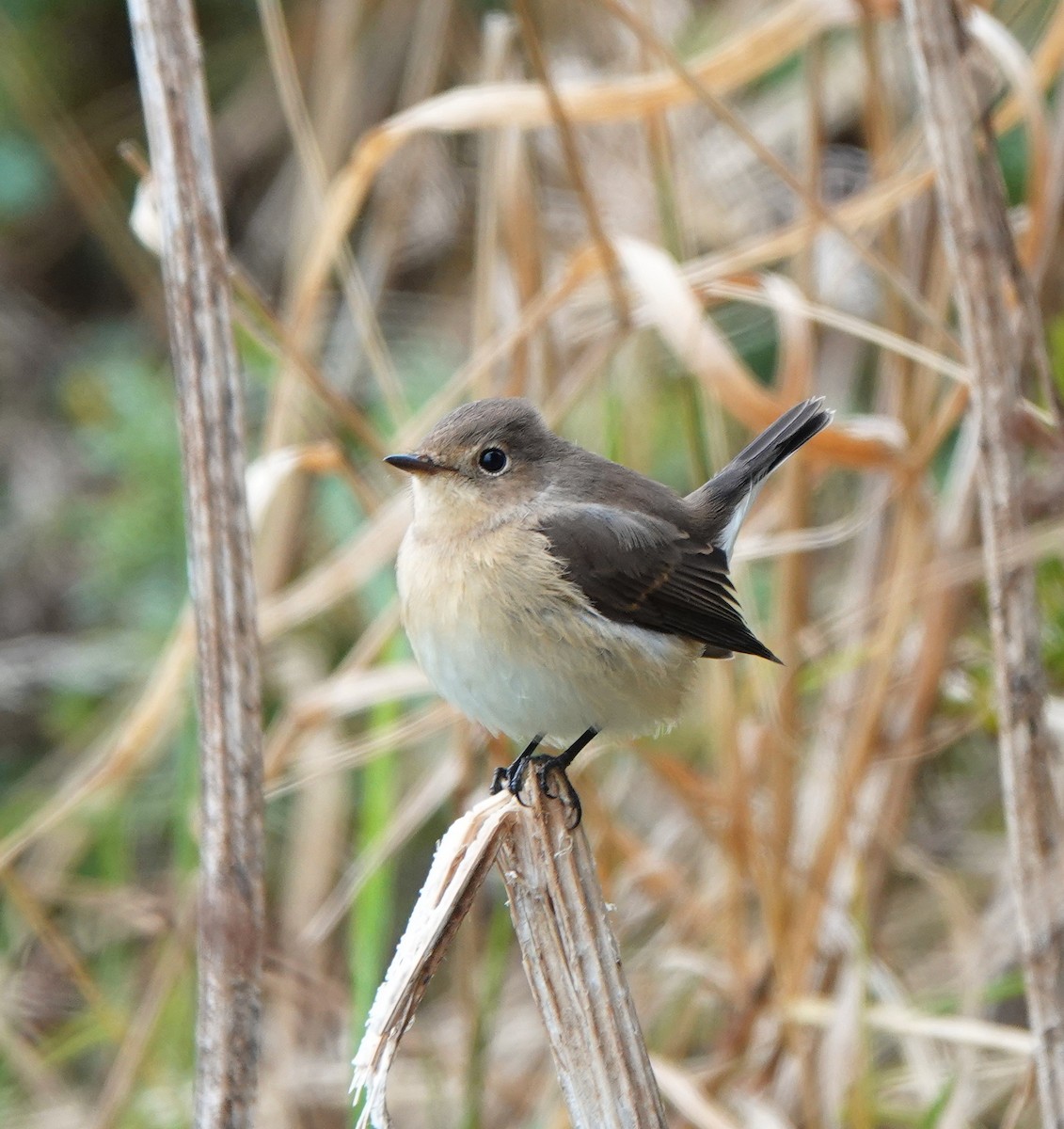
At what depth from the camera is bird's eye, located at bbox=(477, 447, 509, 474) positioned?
116 inches

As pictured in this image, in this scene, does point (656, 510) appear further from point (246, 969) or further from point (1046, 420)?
point (246, 969)

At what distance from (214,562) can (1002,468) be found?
4.06ft

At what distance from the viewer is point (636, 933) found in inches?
173

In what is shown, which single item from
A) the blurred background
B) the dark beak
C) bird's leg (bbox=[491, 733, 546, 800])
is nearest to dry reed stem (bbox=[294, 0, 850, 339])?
the blurred background

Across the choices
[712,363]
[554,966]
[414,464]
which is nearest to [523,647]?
[414,464]

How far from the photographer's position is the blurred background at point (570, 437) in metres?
3.05

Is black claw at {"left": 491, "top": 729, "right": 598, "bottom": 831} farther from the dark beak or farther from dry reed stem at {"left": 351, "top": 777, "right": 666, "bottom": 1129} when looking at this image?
the dark beak

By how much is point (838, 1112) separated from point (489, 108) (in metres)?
2.39

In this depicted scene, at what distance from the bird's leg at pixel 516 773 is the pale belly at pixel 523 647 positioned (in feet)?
0.15

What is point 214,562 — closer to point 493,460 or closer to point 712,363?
point 493,460

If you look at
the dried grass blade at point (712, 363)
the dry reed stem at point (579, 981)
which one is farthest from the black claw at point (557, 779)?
the dried grass blade at point (712, 363)

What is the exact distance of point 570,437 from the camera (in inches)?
178

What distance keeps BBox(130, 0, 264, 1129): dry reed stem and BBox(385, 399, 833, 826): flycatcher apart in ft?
2.10

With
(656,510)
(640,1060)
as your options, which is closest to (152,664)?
(656,510)
